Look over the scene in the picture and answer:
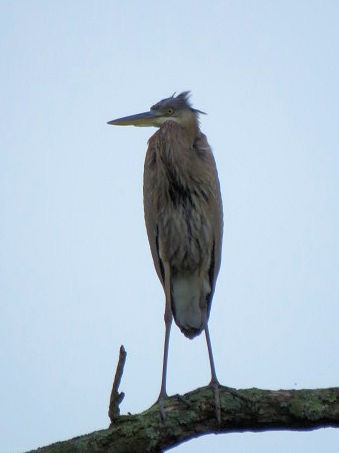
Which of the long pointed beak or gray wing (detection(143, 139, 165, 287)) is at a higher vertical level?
the long pointed beak

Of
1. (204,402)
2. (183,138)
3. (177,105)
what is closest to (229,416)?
(204,402)

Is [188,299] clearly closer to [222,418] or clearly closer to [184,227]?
[184,227]

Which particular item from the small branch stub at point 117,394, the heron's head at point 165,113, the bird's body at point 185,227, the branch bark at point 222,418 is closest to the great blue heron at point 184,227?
the bird's body at point 185,227

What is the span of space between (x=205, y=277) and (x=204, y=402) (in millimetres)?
1930

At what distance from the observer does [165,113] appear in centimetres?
722

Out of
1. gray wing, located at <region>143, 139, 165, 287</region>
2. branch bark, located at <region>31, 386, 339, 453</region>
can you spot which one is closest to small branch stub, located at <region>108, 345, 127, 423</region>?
branch bark, located at <region>31, 386, 339, 453</region>

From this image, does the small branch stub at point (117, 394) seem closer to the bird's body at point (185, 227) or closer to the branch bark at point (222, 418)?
the branch bark at point (222, 418)

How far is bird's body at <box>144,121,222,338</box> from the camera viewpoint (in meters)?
6.49

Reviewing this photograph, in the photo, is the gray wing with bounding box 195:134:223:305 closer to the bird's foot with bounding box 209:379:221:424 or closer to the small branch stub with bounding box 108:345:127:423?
the bird's foot with bounding box 209:379:221:424

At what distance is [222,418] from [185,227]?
85.4 inches

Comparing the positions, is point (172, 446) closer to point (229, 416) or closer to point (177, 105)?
point (229, 416)

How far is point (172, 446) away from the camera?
456 centimetres

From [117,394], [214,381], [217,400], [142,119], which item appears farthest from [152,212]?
[117,394]

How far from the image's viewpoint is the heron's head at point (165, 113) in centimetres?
716
